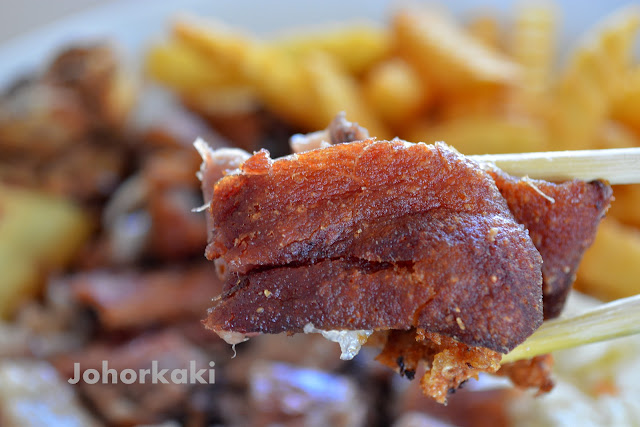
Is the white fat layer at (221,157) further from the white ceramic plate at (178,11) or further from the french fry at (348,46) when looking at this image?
the white ceramic plate at (178,11)

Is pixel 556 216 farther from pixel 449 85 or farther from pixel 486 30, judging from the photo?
pixel 486 30

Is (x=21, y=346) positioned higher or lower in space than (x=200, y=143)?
lower

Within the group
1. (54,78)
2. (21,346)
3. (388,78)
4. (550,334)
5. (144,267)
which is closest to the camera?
(550,334)

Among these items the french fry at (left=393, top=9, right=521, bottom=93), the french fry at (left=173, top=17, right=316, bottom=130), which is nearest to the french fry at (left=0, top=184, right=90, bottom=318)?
the french fry at (left=173, top=17, right=316, bottom=130)

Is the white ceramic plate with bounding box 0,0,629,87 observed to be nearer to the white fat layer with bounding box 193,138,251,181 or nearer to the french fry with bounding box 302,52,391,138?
the french fry with bounding box 302,52,391,138

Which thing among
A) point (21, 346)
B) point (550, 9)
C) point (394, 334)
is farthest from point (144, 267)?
point (550, 9)

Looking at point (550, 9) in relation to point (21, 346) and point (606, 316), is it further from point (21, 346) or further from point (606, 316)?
point (21, 346)

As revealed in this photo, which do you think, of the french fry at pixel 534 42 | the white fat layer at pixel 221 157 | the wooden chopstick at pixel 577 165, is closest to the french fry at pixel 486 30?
the french fry at pixel 534 42

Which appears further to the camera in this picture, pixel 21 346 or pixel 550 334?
pixel 21 346
